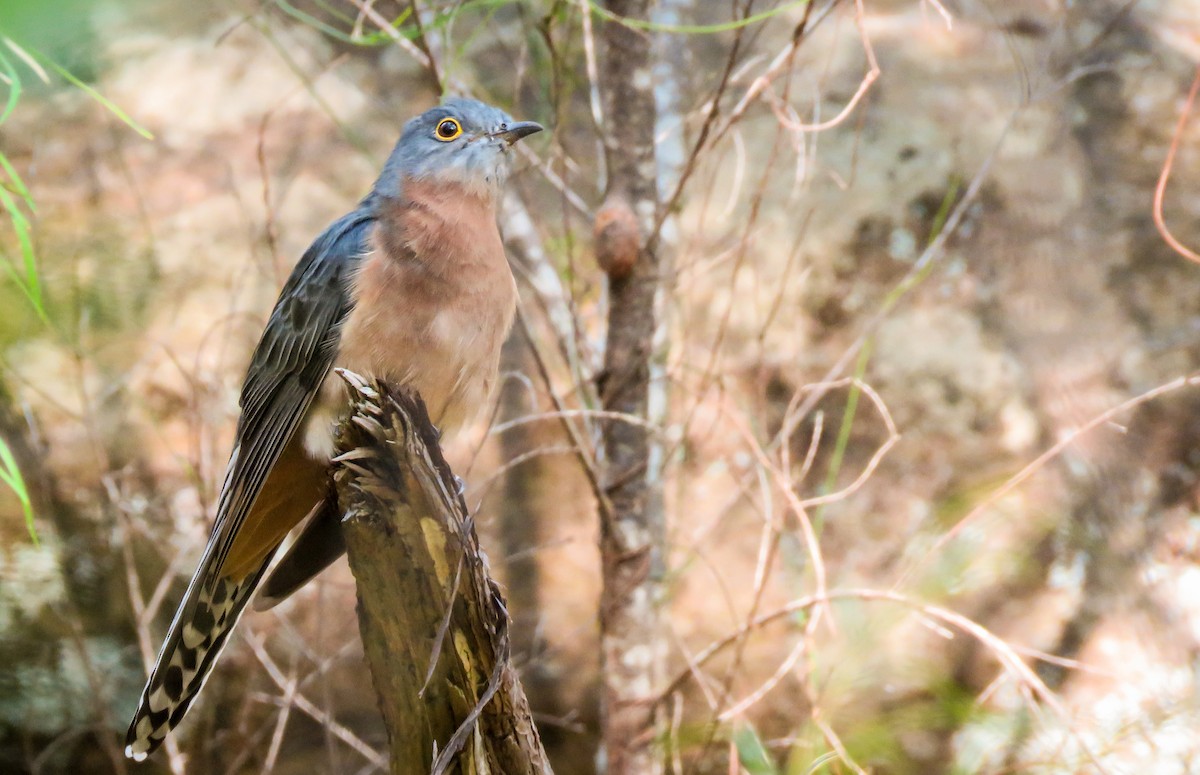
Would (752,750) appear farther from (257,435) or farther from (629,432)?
(257,435)

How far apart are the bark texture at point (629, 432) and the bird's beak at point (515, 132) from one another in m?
0.34

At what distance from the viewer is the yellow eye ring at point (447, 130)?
3.18 metres

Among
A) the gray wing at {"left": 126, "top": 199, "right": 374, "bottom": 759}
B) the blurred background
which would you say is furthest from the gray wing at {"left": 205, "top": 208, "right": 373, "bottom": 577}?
the blurred background

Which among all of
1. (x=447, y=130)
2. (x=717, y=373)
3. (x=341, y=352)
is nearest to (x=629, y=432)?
(x=717, y=373)

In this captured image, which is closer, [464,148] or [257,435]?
[257,435]

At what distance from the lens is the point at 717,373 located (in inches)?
154

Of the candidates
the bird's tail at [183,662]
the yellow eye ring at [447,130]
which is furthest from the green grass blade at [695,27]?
the bird's tail at [183,662]

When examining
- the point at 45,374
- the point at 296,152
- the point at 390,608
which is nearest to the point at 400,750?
the point at 390,608

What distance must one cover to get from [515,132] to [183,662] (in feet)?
6.07

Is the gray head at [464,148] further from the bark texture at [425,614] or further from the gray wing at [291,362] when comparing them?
the bark texture at [425,614]

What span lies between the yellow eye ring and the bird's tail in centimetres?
153

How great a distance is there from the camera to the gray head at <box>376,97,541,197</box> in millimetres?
3125

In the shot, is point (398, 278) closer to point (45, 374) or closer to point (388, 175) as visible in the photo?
point (388, 175)

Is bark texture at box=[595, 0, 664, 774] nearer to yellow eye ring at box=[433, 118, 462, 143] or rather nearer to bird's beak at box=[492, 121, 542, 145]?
bird's beak at box=[492, 121, 542, 145]
